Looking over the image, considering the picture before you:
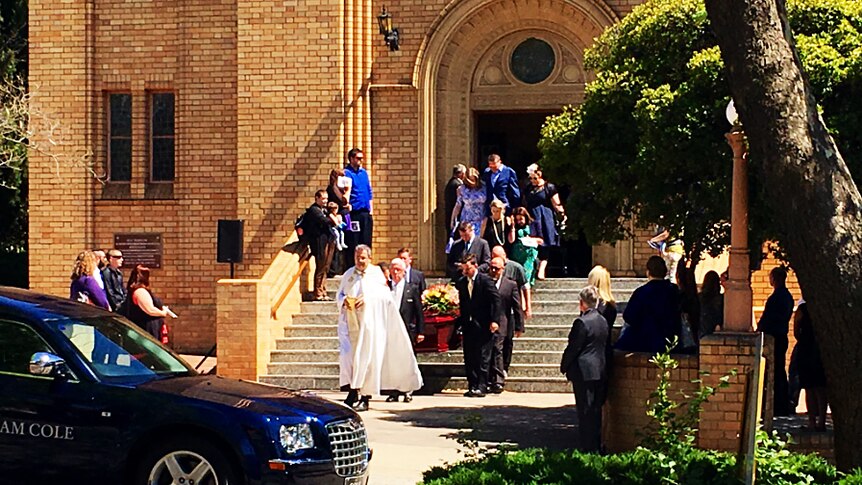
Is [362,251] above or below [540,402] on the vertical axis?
above

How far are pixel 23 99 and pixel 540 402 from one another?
33.0 ft

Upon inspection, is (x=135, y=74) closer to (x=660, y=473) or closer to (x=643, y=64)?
(x=643, y=64)

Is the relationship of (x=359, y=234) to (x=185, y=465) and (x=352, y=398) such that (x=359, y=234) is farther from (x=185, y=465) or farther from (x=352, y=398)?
(x=185, y=465)

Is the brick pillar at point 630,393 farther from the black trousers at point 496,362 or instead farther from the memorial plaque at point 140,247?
the memorial plaque at point 140,247

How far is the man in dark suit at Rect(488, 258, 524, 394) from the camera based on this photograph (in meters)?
18.3

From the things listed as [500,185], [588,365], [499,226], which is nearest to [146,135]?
[500,185]

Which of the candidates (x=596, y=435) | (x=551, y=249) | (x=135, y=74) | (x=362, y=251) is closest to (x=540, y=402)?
(x=362, y=251)

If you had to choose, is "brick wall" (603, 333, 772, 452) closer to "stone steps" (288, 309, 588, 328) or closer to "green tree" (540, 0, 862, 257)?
"green tree" (540, 0, 862, 257)

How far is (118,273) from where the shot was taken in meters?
20.4

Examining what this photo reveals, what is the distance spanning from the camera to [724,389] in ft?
42.0

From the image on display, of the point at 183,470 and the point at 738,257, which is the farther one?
the point at 738,257

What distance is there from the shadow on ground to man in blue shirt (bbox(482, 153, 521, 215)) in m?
4.62

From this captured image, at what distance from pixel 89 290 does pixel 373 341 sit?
3.80m

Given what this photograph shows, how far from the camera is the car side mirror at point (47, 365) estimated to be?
10.5 metres
